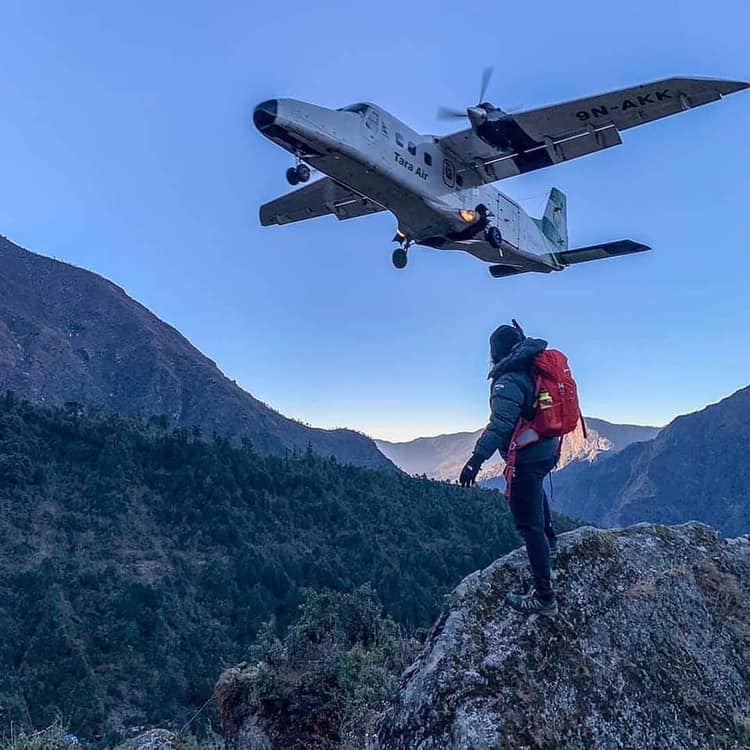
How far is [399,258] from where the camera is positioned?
680 inches

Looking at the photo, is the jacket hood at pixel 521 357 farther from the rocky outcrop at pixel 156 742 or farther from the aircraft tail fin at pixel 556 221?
the aircraft tail fin at pixel 556 221

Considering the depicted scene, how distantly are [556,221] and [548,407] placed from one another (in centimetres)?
2087

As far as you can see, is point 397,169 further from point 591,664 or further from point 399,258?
point 591,664

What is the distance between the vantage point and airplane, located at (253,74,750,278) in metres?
13.4

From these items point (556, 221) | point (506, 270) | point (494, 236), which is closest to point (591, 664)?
point (494, 236)

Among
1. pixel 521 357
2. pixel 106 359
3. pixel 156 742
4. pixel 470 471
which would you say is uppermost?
pixel 106 359

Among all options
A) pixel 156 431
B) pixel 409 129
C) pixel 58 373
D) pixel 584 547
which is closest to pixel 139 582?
pixel 156 431

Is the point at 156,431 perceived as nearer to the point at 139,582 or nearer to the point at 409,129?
the point at 139,582

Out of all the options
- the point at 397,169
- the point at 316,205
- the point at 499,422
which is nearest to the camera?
the point at 499,422

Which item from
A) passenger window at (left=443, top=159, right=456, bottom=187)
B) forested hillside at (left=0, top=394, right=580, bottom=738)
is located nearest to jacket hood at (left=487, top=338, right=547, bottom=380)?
passenger window at (left=443, top=159, right=456, bottom=187)

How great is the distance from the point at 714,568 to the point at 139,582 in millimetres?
36324

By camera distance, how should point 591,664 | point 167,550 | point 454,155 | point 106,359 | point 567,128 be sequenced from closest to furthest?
point 591,664, point 567,128, point 454,155, point 167,550, point 106,359

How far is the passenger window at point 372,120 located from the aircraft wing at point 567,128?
2.23 meters

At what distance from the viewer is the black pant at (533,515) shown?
465cm
